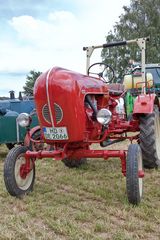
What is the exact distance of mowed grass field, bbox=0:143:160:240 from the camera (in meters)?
3.06

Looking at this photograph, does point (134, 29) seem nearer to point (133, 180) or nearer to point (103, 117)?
point (103, 117)

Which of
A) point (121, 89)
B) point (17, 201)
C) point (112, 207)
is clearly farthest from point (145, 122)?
point (17, 201)

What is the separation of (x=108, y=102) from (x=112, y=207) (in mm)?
1861

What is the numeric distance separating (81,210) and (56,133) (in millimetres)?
901

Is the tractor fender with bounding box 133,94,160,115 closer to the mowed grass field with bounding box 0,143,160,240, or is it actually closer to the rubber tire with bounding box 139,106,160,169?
the rubber tire with bounding box 139,106,160,169

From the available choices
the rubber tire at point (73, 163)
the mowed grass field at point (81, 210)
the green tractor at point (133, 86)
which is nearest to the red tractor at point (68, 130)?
the mowed grass field at point (81, 210)

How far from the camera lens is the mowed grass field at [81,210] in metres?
3.06

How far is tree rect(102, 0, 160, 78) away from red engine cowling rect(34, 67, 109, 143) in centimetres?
2475

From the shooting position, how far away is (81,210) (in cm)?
368

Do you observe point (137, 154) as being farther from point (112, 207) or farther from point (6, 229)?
point (6, 229)

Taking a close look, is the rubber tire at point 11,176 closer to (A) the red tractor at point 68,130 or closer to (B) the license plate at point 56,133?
(A) the red tractor at point 68,130

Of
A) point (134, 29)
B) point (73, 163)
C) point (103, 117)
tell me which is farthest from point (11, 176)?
point (134, 29)

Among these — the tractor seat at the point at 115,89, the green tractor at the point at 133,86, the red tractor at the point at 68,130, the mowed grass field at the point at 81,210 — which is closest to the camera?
the mowed grass field at the point at 81,210

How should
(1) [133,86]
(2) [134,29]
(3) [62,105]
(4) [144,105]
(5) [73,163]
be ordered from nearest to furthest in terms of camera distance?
(3) [62,105] → (4) [144,105] → (5) [73,163] → (1) [133,86] → (2) [134,29]
